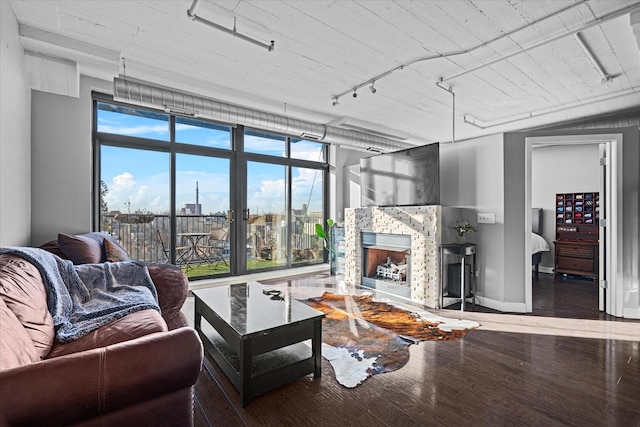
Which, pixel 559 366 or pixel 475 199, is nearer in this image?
pixel 559 366

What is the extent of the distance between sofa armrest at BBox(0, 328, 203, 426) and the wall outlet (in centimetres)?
370

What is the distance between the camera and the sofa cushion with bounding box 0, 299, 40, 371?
1148 millimetres

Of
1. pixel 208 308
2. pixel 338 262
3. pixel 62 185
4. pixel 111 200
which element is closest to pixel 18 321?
pixel 208 308

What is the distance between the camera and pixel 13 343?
4.06 feet

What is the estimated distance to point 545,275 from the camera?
6.03 metres

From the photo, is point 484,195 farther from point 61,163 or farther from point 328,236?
point 61,163

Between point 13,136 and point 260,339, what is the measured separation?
2.72 m

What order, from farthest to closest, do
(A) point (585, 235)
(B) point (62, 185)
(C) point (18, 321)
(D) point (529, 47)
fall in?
(A) point (585, 235) < (B) point (62, 185) < (D) point (529, 47) < (C) point (18, 321)

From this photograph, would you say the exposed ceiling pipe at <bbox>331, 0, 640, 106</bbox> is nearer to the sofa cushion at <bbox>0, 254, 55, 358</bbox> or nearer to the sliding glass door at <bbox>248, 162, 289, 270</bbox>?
the sliding glass door at <bbox>248, 162, 289, 270</bbox>

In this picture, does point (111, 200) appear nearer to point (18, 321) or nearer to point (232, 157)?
point (232, 157)

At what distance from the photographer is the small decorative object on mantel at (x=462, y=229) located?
13.0ft

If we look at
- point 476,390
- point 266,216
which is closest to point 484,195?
point 476,390

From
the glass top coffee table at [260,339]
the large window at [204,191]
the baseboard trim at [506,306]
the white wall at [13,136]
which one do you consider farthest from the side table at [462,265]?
the white wall at [13,136]

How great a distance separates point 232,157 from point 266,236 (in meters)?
1.56
